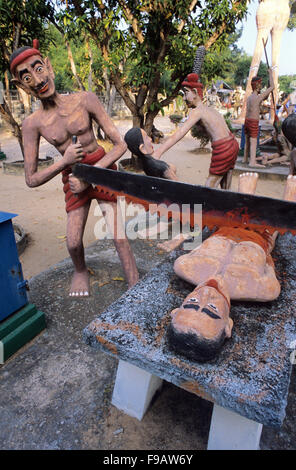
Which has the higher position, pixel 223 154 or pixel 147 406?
pixel 223 154

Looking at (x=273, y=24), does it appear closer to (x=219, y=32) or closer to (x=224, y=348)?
(x=219, y=32)

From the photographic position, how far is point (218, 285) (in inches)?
62.7

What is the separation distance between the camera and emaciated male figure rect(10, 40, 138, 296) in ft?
7.06

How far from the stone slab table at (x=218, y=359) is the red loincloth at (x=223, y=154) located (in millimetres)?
1683

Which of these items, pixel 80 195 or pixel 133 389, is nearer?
pixel 133 389

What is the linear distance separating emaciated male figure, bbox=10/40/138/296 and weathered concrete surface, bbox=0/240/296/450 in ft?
3.26

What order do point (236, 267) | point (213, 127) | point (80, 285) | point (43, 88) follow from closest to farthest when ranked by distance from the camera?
point (236, 267) → point (43, 88) → point (80, 285) → point (213, 127)

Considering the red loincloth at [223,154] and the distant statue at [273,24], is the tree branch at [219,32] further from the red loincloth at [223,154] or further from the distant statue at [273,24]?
the distant statue at [273,24]

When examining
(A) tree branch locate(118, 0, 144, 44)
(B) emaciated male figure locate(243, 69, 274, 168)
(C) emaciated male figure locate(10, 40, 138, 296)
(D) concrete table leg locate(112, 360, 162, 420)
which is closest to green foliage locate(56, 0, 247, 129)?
(A) tree branch locate(118, 0, 144, 44)

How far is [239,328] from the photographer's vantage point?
164 cm

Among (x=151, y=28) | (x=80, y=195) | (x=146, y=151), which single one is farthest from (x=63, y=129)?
(x=151, y=28)

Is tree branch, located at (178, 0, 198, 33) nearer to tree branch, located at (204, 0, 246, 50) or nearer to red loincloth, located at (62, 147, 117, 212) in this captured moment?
tree branch, located at (204, 0, 246, 50)

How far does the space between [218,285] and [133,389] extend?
799 millimetres

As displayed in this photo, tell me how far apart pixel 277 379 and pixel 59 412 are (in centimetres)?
127
